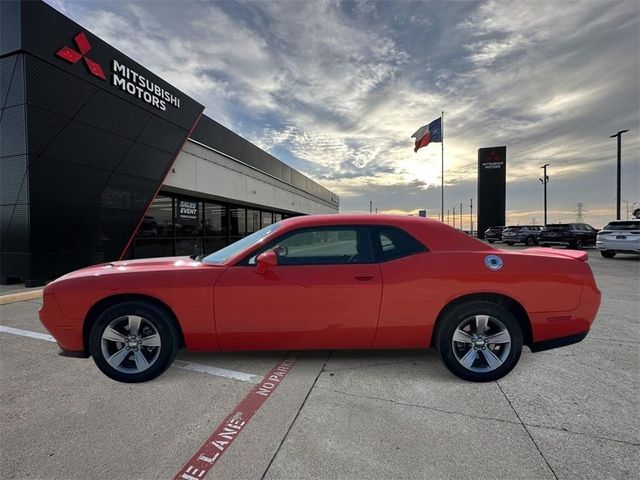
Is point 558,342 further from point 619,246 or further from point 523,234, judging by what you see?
point 523,234

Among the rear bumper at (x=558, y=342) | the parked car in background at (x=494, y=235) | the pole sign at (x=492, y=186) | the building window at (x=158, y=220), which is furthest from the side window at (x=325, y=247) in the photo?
the pole sign at (x=492, y=186)

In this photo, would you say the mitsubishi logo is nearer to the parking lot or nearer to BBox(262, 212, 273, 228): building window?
the parking lot

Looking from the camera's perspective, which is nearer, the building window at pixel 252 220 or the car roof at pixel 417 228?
the car roof at pixel 417 228

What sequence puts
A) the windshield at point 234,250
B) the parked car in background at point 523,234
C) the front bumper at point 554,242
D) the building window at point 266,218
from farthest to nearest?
the building window at point 266,218
the parked car in background at point 523,234
the front bumper at point 554,242
the windshield at point 234,250

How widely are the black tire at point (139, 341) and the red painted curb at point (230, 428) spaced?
0.89 meters

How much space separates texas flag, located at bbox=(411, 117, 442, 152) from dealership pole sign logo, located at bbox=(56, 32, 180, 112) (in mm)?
15319

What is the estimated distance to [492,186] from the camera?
114 ft

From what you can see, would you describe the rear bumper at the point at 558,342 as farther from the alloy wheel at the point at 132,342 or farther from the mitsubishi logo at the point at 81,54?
the mitsubishi logo at the point at 81,54

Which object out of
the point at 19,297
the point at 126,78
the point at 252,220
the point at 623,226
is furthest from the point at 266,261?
the point at 252,220

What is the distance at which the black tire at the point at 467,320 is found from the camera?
2.78m

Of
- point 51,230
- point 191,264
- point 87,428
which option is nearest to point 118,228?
point 51,230

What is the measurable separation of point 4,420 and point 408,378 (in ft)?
10.4

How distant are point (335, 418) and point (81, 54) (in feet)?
31.8

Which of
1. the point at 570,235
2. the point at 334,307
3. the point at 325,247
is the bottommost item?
the point at 334,307
